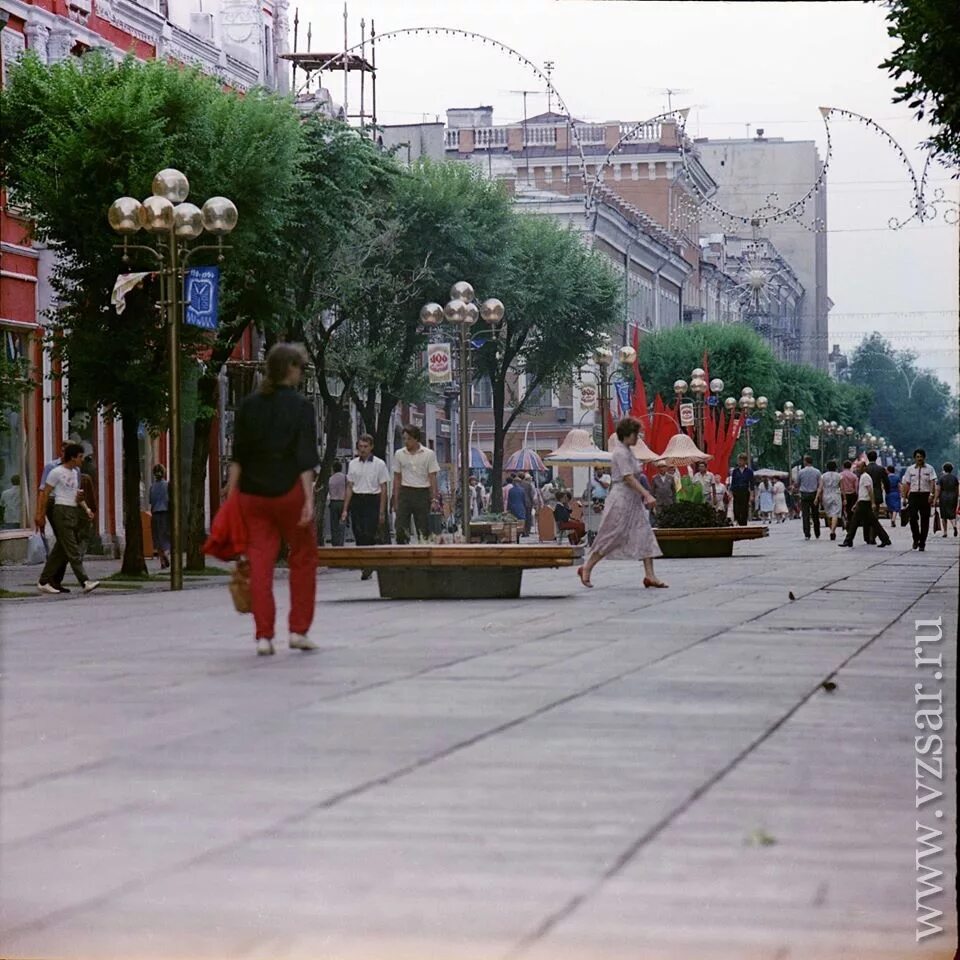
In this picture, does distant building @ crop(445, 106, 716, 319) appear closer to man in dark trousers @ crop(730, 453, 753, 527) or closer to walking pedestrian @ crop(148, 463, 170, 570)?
walking pedestrian @ crop(148, 463, 170, 570)

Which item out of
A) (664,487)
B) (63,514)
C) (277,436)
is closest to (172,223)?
(63,514)

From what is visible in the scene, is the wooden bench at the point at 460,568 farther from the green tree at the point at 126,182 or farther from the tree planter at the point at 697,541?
the tree planter at the point at 697,541

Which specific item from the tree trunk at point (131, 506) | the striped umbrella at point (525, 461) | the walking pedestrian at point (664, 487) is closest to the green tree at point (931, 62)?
the tree trunk at point (131, 506)

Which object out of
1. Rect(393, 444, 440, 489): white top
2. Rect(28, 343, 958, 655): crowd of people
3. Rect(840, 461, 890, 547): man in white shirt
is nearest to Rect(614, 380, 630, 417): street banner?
Rect(28, 343, 958, 655): crowd of people

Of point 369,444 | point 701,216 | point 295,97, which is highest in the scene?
point 295,97

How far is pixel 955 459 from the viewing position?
5.44m

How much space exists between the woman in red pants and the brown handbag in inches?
1.2

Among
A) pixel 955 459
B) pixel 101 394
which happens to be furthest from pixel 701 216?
pixel 101 394

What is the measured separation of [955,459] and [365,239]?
1180 inches

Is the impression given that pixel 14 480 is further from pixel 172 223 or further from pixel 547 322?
pixel 547 322

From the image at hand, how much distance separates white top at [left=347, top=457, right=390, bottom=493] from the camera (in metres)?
13.0

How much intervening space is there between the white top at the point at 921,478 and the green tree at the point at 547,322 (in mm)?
23383

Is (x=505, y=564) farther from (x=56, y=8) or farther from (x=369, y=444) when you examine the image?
(x=56, y=8)

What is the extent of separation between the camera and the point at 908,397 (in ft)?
19.7
